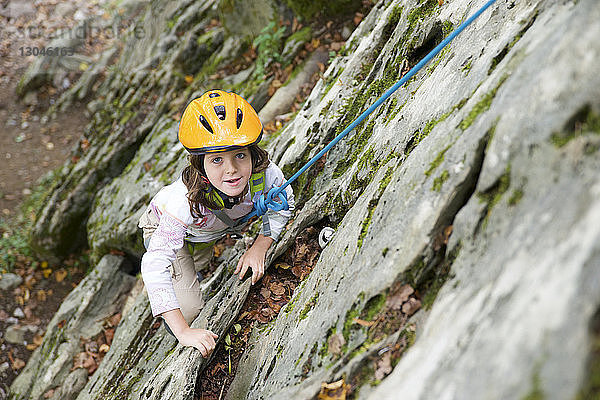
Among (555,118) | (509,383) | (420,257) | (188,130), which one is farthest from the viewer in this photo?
(188,130)

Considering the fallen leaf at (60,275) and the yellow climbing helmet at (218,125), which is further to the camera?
the fallen leaf at (60,275)

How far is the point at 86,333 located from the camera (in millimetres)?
7879

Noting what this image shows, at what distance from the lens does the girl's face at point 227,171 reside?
14.3 ft

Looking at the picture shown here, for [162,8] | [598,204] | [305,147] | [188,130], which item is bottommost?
[305,147]

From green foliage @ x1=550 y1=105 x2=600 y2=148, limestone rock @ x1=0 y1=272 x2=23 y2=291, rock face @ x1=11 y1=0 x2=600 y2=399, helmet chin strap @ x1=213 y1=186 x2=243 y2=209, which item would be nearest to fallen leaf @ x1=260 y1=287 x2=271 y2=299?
rock face @ x1=11 y1=0 x2=600 y2=399

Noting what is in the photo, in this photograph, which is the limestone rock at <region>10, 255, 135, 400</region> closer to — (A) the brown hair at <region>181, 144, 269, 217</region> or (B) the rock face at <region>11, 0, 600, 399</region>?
(B) the rock face at <region>11, 0, 600, 399</region>

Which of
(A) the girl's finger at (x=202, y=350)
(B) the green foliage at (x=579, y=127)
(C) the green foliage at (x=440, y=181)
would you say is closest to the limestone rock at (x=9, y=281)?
(A) the girl's finger at (x=202, y=350)

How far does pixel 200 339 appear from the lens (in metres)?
4.28

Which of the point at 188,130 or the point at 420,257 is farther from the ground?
the point at 188,130

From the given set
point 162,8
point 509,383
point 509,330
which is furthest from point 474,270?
point 162,8

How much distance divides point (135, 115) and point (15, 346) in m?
5.36

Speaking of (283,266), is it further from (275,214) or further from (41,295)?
(41,295)

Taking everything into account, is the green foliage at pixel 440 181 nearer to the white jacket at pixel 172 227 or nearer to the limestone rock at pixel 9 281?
the white jacket at pixel 172 227

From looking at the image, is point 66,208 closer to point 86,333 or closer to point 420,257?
point 86,333
